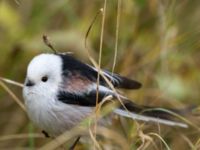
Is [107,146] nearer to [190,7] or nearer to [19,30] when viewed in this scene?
[19,30]

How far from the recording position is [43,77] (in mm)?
1885

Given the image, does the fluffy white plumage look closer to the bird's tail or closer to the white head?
the white head

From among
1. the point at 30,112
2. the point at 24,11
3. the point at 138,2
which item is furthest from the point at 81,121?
the point at 24,11

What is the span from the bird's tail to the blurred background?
18.3 inches

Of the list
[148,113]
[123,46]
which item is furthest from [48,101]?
[123,46]

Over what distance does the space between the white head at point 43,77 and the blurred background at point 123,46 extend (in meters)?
0.68

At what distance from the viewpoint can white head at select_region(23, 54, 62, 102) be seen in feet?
6.05

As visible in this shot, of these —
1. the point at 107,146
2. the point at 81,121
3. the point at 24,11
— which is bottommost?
the point at 107,146

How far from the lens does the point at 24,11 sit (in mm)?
2908

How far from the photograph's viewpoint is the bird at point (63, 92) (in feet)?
6.06

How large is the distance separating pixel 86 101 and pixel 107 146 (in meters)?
0.22

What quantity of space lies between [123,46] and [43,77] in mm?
992

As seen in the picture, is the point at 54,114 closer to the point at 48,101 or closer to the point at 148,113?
the point at 48,101

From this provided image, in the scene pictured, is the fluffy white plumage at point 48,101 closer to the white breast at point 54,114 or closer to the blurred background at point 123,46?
the white breast at point 54,114
